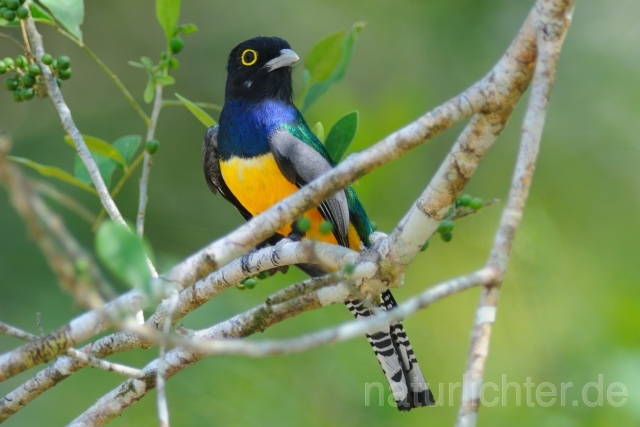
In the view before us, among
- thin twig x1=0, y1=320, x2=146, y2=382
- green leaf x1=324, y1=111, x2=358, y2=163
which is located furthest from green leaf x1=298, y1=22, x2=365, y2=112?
thin twig x1=0, y1=320, x2=146, y2=382

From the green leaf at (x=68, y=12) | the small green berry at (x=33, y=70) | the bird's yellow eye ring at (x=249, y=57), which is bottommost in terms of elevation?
the small green berry at (x=33, y=70)

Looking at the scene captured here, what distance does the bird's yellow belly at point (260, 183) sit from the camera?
16.2 ft

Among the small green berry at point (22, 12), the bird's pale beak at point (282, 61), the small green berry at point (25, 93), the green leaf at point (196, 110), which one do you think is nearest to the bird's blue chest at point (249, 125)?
the bird's pale beak at point (282, 61)

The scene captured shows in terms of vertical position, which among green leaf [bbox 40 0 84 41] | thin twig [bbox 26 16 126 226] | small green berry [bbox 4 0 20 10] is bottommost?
thin twig [bbox 26 16 126 226]

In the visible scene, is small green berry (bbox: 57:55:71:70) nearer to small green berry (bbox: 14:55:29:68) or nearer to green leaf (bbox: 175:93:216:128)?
small green berry (bbox: 14:55:29:68)

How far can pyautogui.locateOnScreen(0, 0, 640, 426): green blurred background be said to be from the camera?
588 cm

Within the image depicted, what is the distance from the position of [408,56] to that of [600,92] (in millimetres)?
2310

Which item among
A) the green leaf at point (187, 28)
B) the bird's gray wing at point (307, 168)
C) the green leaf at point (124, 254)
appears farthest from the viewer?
the bird's gray wing at point (307, 168)

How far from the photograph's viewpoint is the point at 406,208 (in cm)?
747

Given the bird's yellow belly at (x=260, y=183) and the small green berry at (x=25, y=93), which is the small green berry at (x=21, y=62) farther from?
the bird's yellow belly at (x=260, y=183)

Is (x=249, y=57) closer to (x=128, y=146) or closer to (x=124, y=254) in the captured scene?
(x=128, y=146)

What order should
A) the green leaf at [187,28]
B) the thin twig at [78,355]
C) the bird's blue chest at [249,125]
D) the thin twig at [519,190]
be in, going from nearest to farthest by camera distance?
the thin twig at [519,190] → the thin twig at [78,355] → the green leaf at [187,28] → the bird's blue chest at [249,125]

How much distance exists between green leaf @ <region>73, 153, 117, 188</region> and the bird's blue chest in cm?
79

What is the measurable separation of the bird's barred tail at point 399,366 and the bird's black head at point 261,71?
4.82 ft
